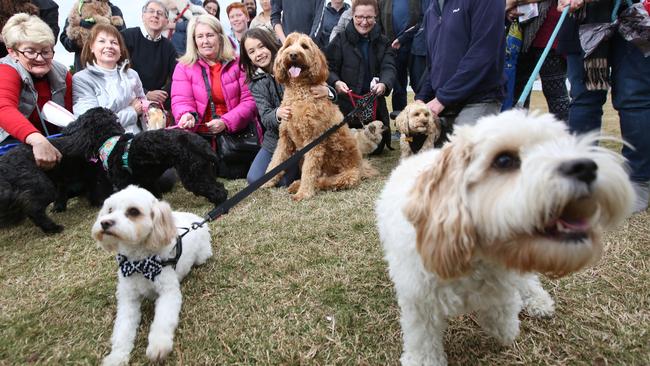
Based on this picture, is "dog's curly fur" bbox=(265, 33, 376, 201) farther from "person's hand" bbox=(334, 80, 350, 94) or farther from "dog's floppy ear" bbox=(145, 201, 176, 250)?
"dog's floppy ear" bbox=(145, 201, 176, 250)

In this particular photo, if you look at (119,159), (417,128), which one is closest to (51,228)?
(119,159)

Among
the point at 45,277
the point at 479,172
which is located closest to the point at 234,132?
the point at 45,277

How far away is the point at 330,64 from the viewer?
5.20 m

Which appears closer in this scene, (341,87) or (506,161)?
(506,161)

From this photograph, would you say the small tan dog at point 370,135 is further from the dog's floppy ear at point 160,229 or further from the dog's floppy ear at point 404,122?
the dog's floppy ear at point 160,229

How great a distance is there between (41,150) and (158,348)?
2695 millimetres

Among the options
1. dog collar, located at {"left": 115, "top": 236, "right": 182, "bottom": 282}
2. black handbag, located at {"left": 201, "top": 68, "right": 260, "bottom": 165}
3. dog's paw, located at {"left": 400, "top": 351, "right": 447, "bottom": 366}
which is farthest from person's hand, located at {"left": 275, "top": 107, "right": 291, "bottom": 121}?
dog's paw, located at {"left": 400, "top": 351, "right": 447, "bottom": 366}

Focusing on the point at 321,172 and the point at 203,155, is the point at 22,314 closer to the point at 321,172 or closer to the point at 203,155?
the point at 203,155

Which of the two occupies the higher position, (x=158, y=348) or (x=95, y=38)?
(x=95, y=38)

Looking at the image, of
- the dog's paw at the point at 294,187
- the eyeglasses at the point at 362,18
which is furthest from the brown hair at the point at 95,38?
the eyeglasses at the point at 362,18

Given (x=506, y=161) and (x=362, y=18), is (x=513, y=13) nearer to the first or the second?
(x=362, y=18)

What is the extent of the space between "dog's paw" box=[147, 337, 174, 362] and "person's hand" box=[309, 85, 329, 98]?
119 inches

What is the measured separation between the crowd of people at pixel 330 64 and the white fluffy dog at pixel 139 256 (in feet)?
6.75

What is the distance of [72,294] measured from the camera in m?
2.20
